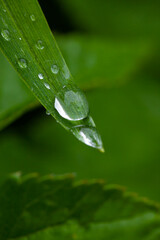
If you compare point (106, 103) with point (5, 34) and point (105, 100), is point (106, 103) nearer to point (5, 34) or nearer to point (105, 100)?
point (105, 100)

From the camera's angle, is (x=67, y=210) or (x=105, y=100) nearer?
(x=67, y=210)

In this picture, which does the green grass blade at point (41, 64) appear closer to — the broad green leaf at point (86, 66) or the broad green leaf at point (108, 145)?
the broad green leaf at point (86, 66)

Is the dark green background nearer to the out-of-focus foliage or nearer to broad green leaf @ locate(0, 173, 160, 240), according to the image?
the out-of-focus foliage

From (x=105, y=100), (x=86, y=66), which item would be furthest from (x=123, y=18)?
(x=86, y=66)

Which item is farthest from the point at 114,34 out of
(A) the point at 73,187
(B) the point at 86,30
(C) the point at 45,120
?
(A) the point at 73,187

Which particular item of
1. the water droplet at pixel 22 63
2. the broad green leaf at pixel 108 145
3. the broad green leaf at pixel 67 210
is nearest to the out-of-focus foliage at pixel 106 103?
the broad green leaf at pixel 108 145

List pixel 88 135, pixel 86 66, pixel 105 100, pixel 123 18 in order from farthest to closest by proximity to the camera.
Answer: pixel 123 18, pixel 105 100, pixel 86 66, pixel 88 135
